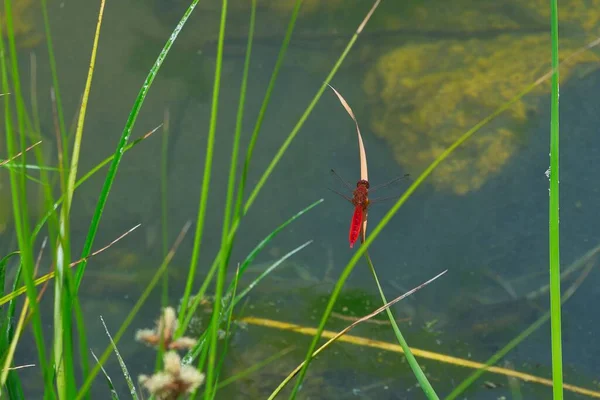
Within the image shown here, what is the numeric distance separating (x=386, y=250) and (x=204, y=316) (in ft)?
1.43

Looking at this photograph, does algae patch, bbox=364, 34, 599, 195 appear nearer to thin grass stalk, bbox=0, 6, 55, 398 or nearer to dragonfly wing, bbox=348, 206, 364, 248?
dragonfly wing, bbox=348, 206, 364, 248

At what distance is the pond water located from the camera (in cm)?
141

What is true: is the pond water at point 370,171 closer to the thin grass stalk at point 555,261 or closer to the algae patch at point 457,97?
the algae patch at point 457,97

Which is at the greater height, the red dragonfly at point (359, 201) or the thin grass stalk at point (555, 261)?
the thin grass stalk at point (555, 261)

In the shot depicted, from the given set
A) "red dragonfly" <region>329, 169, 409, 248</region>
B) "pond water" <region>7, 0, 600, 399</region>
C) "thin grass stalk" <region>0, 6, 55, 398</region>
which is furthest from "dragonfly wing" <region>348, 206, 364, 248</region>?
"thin grass stalk" <region>0, 6, 55, 398</region>

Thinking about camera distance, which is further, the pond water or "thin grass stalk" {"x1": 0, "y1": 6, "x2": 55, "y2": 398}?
the pond water

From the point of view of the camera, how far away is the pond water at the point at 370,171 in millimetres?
1410

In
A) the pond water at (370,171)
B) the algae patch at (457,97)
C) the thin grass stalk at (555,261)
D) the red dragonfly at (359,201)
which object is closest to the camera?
the thin grass stalk at (555,261)

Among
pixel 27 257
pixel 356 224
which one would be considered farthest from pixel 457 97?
pixel 27 257

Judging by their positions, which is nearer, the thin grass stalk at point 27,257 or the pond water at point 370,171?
the thin grass stalk at point 27,257

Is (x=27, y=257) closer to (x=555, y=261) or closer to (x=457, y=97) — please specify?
(x=555, y=261)

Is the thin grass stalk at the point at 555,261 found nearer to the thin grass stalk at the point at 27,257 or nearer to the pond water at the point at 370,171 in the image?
the thin grass stalk at the point at 27,257

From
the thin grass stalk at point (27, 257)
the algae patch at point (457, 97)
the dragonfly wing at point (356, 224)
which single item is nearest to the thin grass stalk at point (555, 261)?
the thin grass stalk at point (27, 257)

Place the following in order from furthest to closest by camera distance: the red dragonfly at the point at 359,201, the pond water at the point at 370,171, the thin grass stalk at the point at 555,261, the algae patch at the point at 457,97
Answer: the algae patch at the point at 457,97 → the pond water at the point at 370,171 → the red dragonfly at the point at 359,201 → the thin grass stalk at the point at 555,261
